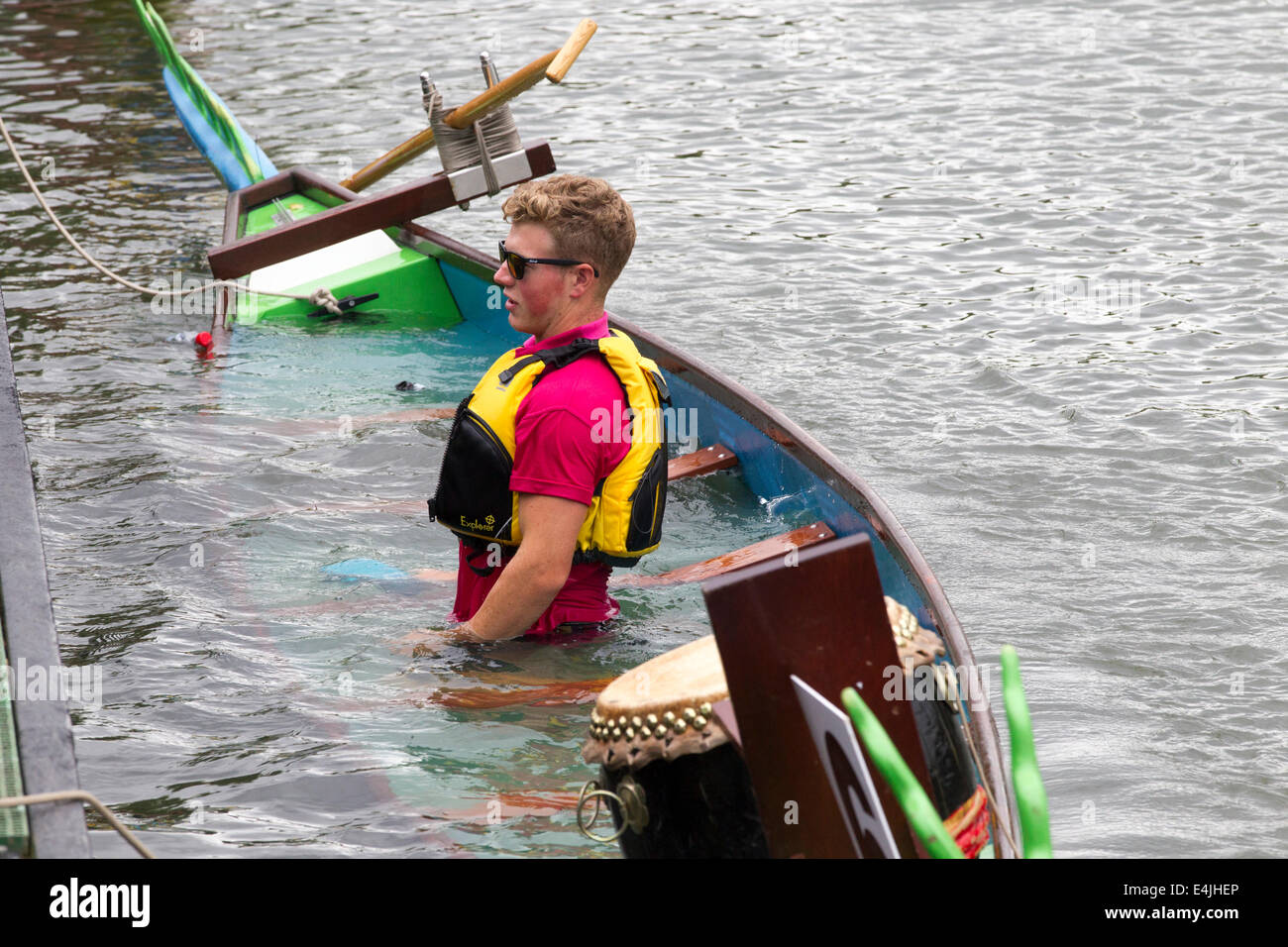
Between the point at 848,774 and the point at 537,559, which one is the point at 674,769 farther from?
the point at 537,559

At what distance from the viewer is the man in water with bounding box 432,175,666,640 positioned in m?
3.40

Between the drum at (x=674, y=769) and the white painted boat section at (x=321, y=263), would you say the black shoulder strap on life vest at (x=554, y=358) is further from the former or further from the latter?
the white painted boat section at (x=321, y=263)

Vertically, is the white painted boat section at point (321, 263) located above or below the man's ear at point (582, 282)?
below

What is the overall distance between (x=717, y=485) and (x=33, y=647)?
3.18 meters

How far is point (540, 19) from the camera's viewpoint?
1647cm

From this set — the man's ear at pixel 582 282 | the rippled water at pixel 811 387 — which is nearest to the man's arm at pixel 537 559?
the rippled water at pixel 811 387

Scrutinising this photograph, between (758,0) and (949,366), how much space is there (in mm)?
10863

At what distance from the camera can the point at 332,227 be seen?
716 centimetres

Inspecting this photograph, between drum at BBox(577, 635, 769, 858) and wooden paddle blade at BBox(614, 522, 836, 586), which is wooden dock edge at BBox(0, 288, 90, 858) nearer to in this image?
drum at BBox(577, 635, 769, 858)

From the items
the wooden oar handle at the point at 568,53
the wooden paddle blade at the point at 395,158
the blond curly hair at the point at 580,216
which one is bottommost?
the wooden paddle blade at the point at 395,158

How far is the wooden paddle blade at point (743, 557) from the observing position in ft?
15.0

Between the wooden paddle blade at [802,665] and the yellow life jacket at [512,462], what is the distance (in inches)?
51.9

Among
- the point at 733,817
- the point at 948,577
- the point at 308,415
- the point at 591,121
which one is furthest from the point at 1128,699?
the point at 591,121
